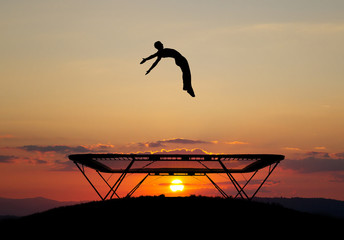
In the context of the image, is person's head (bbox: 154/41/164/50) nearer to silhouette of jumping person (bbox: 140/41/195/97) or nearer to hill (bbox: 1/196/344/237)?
silhouette of jumping person (bbox: 140/41/195/97)

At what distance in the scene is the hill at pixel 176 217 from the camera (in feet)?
64.2

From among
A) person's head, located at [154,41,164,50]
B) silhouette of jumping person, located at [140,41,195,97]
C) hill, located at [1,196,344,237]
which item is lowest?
hill, located at [1,196,344,237]

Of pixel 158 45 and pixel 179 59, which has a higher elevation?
pixel 158 45

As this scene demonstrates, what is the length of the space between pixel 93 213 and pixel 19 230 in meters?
3.34

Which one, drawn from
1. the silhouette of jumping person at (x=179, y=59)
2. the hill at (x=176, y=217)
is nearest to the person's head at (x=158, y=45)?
the silhouette of jumping person at (x=179, y=59)

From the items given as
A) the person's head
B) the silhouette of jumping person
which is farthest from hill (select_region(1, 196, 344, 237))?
the person's head

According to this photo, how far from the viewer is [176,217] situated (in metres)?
20.3

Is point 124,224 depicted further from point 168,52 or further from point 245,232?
point 168,52

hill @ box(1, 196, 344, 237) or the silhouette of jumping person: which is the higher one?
the silhouette of jumping person

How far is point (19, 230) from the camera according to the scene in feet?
67.7

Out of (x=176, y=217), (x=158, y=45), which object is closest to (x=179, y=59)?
(x=158, y=45)

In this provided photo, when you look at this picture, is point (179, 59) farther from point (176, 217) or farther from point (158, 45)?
point (176, 217)

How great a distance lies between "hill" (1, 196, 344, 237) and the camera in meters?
19.6

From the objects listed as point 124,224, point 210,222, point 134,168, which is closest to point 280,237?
point 210,222
